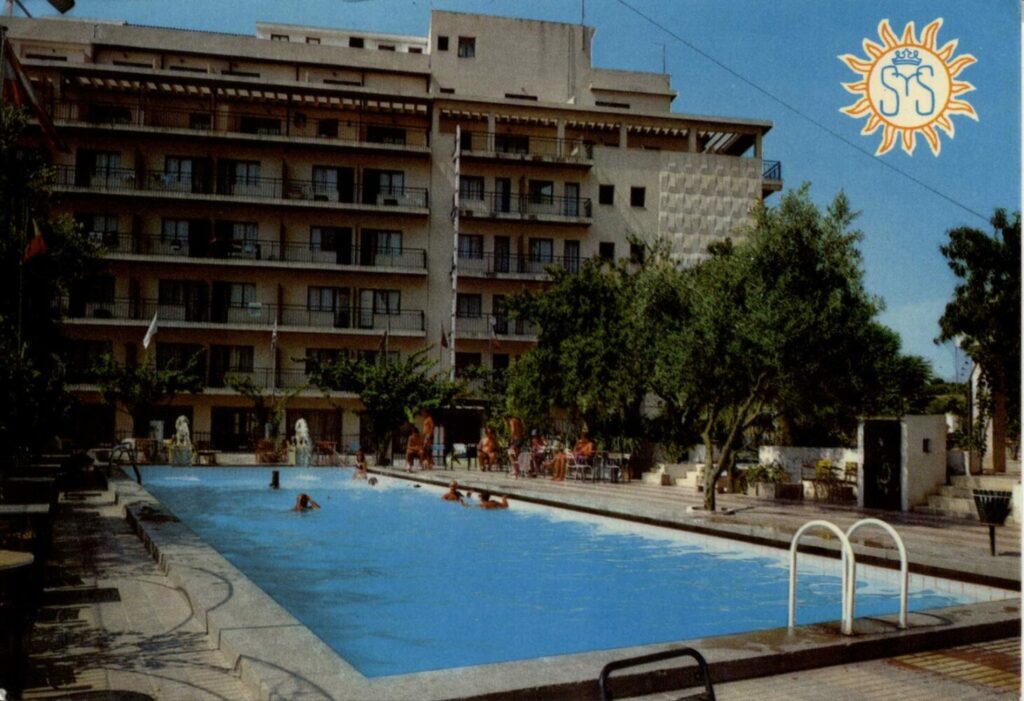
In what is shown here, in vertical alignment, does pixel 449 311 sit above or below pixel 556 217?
below

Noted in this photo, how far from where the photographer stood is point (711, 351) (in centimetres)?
1320

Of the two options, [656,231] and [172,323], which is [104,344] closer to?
[172,323]

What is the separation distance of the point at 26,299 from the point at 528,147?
31458 mm

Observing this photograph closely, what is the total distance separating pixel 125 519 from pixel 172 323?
2749cm

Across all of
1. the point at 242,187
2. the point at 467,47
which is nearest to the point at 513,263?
the point at 467,47

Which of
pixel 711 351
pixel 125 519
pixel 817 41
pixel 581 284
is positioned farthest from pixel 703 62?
pixel 581 284

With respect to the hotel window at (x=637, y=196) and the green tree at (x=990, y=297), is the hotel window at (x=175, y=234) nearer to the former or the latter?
the hotel window at (x=637, y=196)

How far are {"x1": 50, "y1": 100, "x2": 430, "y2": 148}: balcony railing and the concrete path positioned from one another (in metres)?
34.1

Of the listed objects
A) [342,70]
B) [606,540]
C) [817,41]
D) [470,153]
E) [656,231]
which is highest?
[342,70]

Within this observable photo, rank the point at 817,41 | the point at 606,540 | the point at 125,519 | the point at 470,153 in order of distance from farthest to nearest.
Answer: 1. the point at 470,153
2. the point at 606,540
3. the point at 125,519
4. the point at 817,41

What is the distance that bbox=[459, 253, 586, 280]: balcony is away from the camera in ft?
133

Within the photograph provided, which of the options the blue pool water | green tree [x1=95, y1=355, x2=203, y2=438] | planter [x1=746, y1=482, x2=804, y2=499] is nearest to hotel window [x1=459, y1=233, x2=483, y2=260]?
green tree [x1=95, y1=355, x2=203, y2=438]

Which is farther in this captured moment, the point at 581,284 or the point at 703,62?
the point at 581,284

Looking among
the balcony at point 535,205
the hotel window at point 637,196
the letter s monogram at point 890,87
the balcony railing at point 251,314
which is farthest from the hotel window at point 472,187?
the letter s monogram at point 890,87
